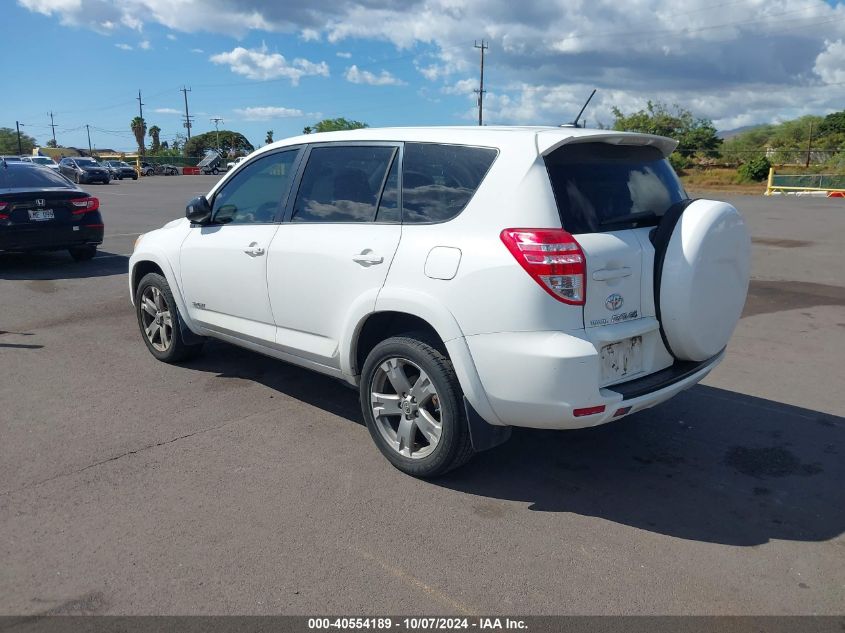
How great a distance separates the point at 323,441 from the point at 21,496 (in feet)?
5.45

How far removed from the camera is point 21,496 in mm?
3750

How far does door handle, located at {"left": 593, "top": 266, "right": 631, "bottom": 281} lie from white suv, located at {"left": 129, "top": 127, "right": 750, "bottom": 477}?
0.01 m

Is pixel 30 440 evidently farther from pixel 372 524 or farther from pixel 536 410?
pixel 536 410

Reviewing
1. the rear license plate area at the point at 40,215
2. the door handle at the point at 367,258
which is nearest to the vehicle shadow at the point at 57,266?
the rear license plate area at the point at 40,215

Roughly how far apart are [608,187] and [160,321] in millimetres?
3917

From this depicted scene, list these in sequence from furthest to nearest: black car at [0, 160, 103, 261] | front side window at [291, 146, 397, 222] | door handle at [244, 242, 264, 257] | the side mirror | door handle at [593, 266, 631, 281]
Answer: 1. black car at [0, 160, 103, 261]
2. the side mirror
3. door handle at [244, 242, 264, 257]
4. front side window at [291, 146, 397, 222]
5. door handle at [593, 266, 631, 281]

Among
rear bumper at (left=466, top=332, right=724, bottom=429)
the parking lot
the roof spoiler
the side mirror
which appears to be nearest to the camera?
the parking lot

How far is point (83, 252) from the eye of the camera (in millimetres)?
11320

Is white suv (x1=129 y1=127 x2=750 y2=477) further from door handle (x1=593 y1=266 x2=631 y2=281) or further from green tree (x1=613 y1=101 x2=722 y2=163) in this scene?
green tree (x1=613 y1=101 x2=722 y2=163)

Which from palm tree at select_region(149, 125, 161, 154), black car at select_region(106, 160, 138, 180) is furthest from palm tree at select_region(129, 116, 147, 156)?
black car at select_region(106, 160, 138, 180)

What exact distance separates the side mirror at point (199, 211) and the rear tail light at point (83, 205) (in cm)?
→ 590

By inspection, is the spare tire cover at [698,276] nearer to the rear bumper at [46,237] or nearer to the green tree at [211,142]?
the rear bumper at [46,237]

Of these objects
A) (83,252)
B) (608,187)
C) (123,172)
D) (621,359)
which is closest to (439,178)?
(608,187)

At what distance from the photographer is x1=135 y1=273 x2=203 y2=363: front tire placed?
227 inches
